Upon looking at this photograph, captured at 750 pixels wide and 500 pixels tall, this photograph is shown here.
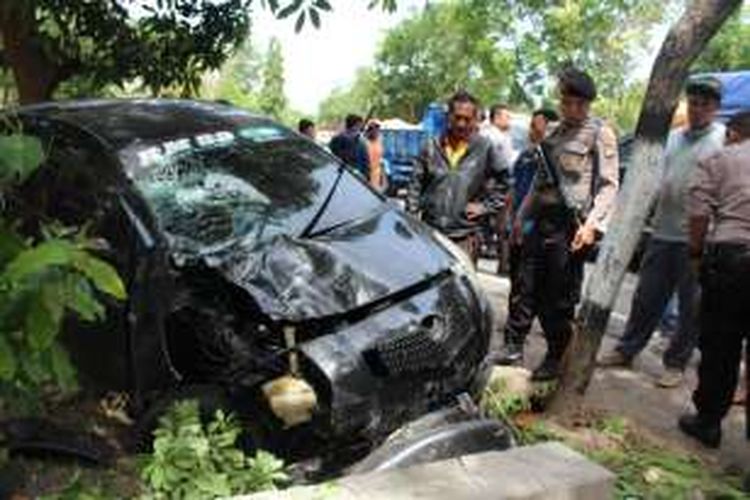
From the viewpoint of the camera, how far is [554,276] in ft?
20.9

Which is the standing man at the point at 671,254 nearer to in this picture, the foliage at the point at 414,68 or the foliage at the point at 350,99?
the foliage at the point at 414,68

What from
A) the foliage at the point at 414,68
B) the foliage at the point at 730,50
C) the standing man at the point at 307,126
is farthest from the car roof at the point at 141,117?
the foliage at the point at 414,68

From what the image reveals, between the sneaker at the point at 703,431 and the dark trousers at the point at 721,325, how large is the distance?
34 millimetres

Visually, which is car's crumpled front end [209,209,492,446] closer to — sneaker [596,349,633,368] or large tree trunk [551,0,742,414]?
large tree trunk [551,0,742,414]

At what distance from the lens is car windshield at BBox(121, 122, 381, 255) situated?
5094 mm

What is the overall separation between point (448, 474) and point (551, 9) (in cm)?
2203

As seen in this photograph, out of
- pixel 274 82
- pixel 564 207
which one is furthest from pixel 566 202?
pixel 274 82

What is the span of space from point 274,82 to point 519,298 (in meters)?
65.3

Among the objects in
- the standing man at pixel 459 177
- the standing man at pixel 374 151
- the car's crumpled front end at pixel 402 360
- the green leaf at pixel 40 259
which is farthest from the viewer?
the standing man at pixel 374 151

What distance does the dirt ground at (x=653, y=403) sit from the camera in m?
5.74

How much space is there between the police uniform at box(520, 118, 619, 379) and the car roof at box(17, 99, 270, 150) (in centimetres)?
158

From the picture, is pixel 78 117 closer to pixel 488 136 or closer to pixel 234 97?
pixel 488 136

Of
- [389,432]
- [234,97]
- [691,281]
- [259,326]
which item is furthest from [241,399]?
[234,97]

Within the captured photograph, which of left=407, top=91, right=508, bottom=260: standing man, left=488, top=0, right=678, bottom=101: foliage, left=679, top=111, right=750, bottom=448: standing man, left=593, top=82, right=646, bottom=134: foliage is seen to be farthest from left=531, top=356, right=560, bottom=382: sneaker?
left=593, top=82, right=646, bottom=134: foliage
